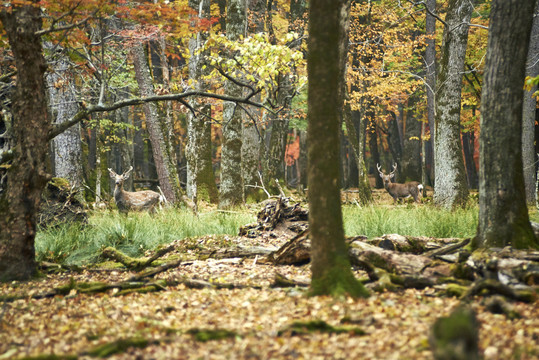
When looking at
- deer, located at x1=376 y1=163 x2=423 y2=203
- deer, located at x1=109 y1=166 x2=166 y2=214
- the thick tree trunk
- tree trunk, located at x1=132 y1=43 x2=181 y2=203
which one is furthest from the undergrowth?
deer, located at x1=376 y1=163 x2=423 y2=203

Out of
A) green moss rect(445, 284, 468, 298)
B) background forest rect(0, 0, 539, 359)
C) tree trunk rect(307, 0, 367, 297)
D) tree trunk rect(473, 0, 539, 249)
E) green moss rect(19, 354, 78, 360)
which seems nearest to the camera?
green moss rect(19, 354, 78, 360)

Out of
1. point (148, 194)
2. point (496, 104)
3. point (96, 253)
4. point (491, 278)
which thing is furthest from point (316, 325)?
point (148, 194)

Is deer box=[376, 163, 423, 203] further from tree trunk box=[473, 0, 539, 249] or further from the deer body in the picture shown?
tree trunk box=[473, 0, 539, 249]

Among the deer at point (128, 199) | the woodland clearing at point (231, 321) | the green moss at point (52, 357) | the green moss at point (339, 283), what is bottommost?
the woodland clearing at point (231, 321)

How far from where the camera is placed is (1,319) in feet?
13.6

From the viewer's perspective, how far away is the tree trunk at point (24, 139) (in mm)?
5309

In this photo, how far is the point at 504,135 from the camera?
16.3ft

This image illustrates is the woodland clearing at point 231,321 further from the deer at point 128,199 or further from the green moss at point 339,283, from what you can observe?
the deer at point 128,199

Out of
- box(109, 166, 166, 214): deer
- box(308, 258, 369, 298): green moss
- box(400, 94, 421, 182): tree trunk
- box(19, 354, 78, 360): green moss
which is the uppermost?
box(400, 94, 421, 182): tree trunk

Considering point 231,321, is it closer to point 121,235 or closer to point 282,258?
point 282,258

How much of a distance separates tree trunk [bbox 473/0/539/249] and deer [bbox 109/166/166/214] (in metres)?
9.24

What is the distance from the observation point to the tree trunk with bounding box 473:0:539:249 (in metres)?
4.93

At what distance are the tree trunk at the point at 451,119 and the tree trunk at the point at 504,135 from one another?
612 cm

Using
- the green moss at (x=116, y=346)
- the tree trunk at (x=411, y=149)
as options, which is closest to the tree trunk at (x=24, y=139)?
the green moss at (x=116, y=346)
